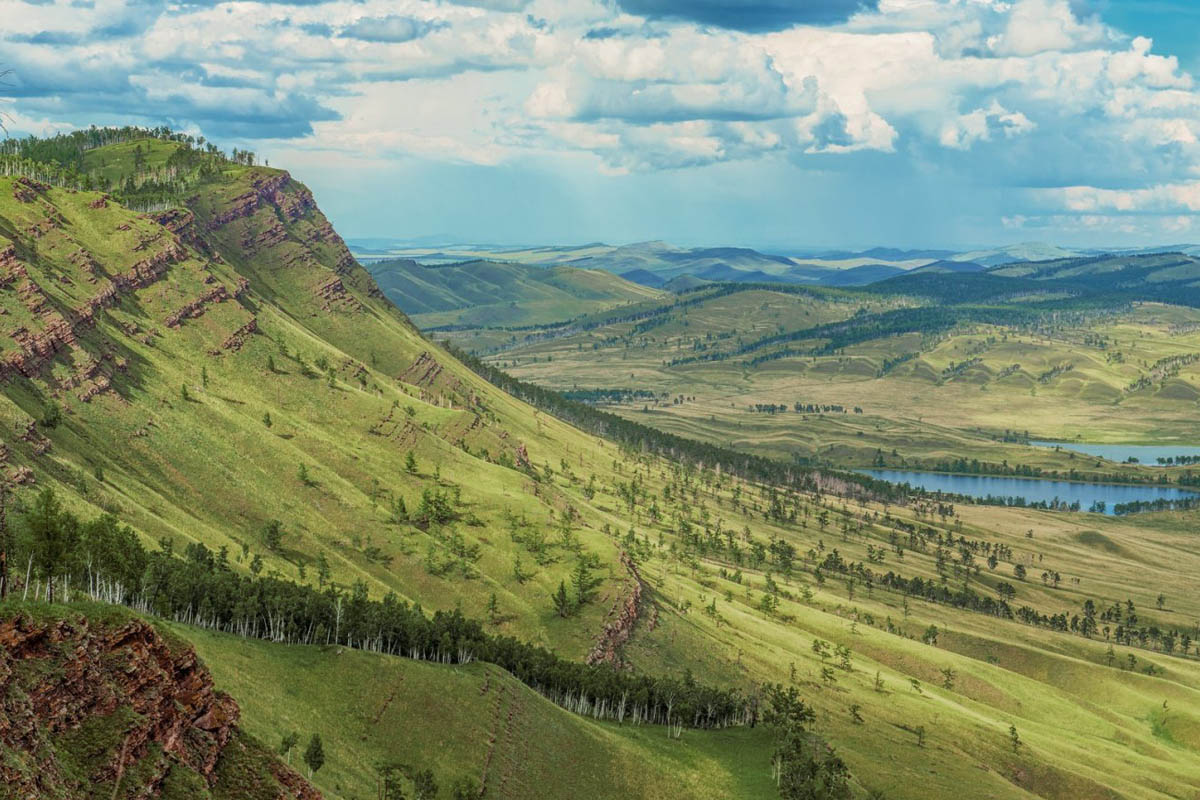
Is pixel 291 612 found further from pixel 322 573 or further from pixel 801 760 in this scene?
pixel 801 760

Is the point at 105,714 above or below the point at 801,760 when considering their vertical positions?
above

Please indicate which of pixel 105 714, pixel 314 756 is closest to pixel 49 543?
pixel 314 756

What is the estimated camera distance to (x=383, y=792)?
114125 millimetres

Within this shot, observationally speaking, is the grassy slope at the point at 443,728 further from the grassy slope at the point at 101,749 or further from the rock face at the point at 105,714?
the grassy slope at the point at 101,749

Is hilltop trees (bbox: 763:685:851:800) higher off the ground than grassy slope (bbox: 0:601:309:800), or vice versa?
grassy slope (bbox: 0:601:309:800)

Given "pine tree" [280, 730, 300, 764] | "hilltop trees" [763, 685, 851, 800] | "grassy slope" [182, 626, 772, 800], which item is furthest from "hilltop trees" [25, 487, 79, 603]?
"hilltop trees" [763, 685, 851, 800]

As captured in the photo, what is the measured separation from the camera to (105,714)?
8056 centimetres

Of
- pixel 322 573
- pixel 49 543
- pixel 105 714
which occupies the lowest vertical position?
pixel 322 573

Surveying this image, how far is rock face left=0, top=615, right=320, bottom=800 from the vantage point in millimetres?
71875

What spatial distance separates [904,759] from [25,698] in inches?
6384

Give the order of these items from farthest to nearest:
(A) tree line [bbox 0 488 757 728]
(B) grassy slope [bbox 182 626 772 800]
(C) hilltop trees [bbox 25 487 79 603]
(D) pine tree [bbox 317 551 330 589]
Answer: (D) pine tree [bbox 317 551 330 589]
(A) tree line [bbox 0 488 757 728]
(B) grassy slope [bbox 182 626 772 800]
(C) hilltop trees [bbox 25 487 79 603]

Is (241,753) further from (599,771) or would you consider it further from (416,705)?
(599,771)

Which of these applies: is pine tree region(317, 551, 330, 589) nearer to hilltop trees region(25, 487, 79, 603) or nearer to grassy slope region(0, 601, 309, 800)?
hilltop trees region(25, 487, 79, 603)

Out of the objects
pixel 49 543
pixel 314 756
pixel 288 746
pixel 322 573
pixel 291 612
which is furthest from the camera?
pixel 322 573
